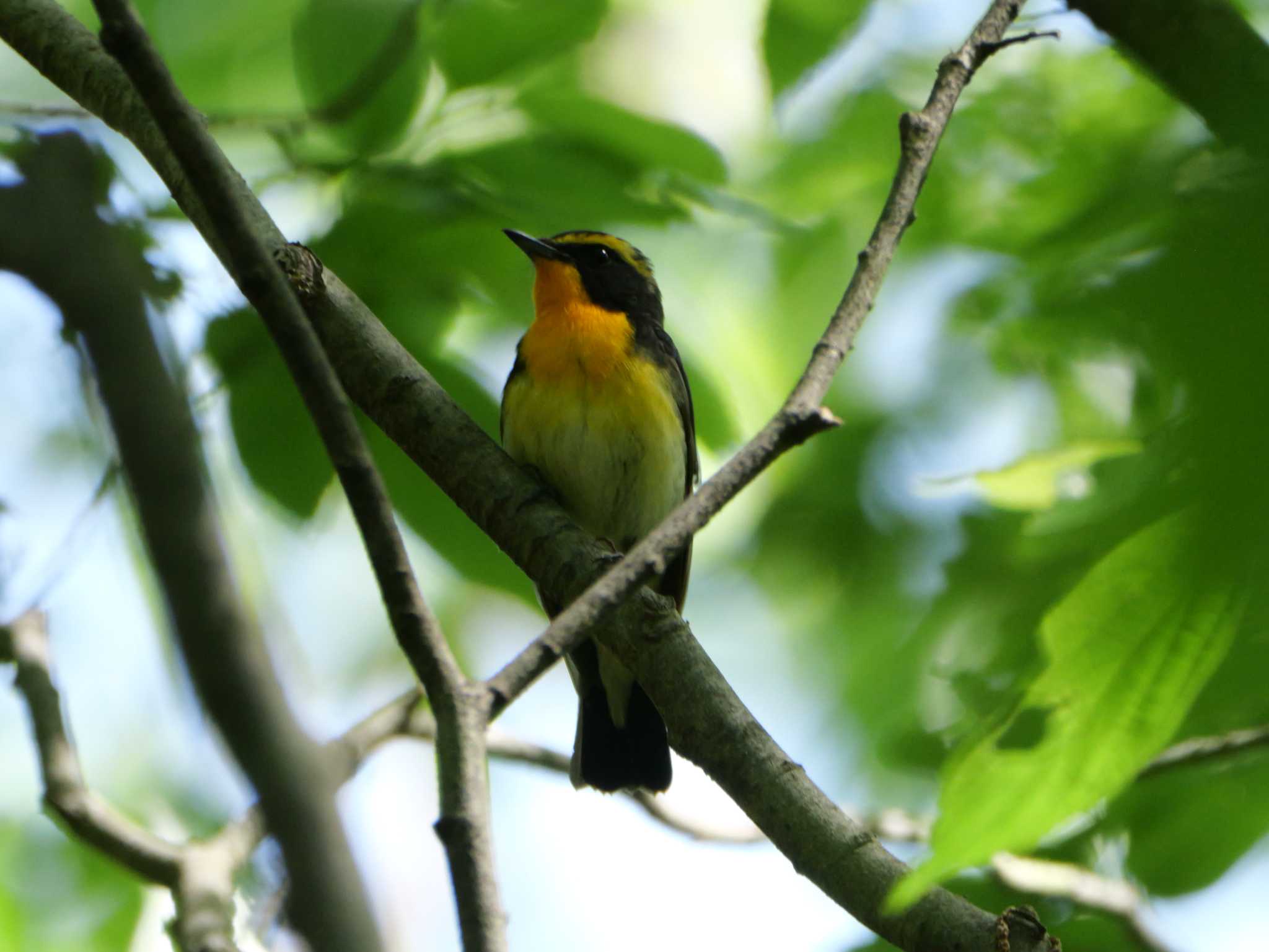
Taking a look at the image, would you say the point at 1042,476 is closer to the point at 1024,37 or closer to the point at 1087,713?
the point at 1024,37

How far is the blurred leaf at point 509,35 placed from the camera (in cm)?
344

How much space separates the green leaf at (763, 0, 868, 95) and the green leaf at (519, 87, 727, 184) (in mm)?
301

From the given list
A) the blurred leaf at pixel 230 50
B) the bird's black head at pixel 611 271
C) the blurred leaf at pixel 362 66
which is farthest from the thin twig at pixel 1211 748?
the bird's black head at pixel 611 271

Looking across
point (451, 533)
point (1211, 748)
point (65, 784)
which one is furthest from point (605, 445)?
point (1211, 748)

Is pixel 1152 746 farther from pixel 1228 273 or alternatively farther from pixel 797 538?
pixel 797 538

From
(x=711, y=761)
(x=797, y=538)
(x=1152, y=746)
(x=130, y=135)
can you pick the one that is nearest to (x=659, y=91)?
(x=797, y=538)

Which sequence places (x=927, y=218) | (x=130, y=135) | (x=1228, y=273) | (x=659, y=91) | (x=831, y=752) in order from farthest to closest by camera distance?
1. (x=659, y=91)
2. (x=927, y=218)
3. (x=831, y=752)
4. (x=130, y=135)
5. (x=1228, y=273)

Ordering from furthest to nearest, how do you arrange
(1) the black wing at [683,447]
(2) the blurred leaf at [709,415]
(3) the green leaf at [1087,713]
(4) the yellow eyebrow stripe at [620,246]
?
(4) the yellow eyebrow stripe at [620,246] < (1) the black wing at [683,447] < (2) the blurred leaf at [709,415] < (3) the green leaf at [1087,713]

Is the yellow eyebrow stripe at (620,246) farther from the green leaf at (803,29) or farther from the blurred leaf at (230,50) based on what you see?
the green leaf at (803,29)

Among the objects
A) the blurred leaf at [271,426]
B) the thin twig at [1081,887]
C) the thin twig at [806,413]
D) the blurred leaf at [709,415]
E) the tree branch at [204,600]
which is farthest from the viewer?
the thin twig at [1081,887]

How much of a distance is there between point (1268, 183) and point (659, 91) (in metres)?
7.74

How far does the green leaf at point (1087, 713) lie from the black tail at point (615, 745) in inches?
153

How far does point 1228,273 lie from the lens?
3.61ft

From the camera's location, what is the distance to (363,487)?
6.22 ft
